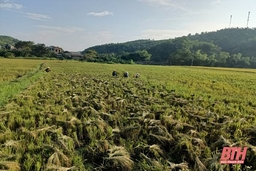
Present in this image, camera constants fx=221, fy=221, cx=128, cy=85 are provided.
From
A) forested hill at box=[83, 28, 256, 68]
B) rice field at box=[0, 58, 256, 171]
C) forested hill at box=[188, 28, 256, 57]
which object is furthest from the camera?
forested hill at box=[188, 28, 256, 57]

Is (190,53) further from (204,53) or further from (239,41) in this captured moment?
(239,41)

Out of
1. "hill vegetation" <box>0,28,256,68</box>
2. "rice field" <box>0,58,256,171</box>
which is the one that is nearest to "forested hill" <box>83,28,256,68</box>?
"hill vegetation" <box>0,28,256,68</box>

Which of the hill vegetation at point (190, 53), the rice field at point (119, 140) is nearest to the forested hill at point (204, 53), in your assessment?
the hill vegetation at point (190, 53)

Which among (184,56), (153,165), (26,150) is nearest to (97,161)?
(153,165)

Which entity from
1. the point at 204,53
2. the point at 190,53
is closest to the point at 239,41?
the point at 204,53

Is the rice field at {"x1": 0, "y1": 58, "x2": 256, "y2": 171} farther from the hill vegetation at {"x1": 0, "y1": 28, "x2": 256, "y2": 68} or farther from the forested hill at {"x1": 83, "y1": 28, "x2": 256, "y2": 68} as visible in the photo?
the forested hill at {"x1": 83, "y1": 28, "x2": 256, "y2": 68}

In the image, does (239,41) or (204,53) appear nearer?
(204,53)

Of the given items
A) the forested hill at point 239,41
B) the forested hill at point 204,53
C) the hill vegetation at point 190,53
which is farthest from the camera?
the forested hill at point 239,41

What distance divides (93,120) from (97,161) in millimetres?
1534

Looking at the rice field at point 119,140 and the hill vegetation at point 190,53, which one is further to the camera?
the hill vegetation at point 190,53

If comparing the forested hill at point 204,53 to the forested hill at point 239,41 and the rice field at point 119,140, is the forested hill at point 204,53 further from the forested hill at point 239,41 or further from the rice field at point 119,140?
the rice field at point 119,140

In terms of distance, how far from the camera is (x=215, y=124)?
4.94m

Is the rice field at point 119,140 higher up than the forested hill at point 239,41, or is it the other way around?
A: the forested hill at point 239,41

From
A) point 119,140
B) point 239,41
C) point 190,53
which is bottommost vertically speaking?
point 119,140
